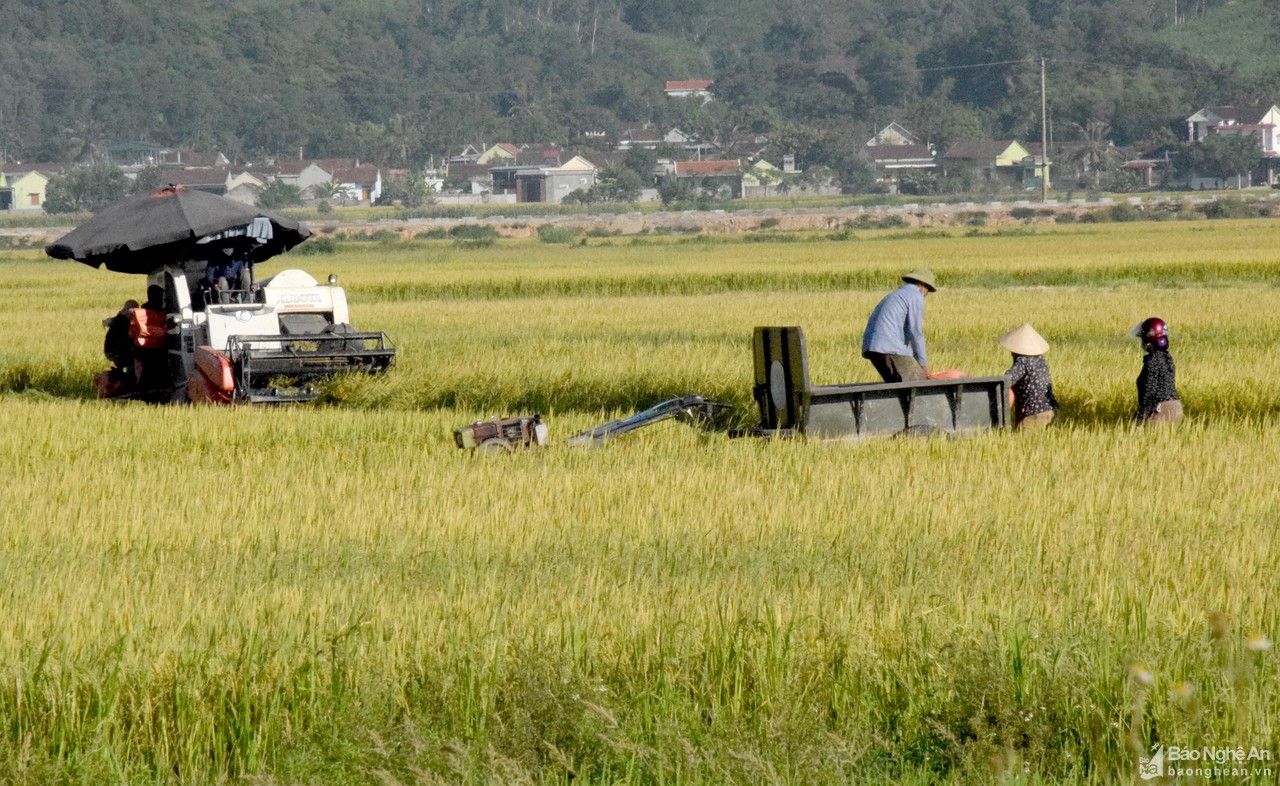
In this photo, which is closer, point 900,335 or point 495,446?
point 495,446

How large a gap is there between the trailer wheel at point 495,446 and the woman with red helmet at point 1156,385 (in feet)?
11.8

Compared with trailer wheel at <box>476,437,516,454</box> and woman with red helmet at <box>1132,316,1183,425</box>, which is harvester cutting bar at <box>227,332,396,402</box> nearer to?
trailer wheel at <box>476,437,516,454</box>

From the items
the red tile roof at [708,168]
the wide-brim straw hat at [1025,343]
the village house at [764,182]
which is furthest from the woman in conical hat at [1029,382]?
the village house at [764,182]

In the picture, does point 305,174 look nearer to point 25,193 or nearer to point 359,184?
point 359,184

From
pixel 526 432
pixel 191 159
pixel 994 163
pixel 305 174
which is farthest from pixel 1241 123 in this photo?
pixel 526 432

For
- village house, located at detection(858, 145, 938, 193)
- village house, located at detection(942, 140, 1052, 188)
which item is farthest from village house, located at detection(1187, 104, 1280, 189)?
village house, located at detection(858, 145, 938, 193)

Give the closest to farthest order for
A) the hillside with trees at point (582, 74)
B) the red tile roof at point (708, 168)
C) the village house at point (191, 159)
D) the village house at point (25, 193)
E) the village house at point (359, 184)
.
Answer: the red tile roof at point (708, 168), the village house at point (359, 184), the village house at point (25, 193), the hillside with trees at point (582, 74), the village house at point (191, 159)

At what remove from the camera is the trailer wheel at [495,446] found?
10234 millimetres

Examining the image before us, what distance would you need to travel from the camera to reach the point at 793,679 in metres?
5.06

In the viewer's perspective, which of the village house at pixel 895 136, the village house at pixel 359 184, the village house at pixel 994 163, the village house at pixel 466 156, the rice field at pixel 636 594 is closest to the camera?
the rice field at pixel 636 594

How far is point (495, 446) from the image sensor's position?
1030cm

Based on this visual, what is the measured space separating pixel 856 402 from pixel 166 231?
6215mm

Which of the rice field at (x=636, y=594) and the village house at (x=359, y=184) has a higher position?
the village house at (x=359, y=184)

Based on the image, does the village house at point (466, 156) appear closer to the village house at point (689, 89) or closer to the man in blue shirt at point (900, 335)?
the village house at point (689, 89)
